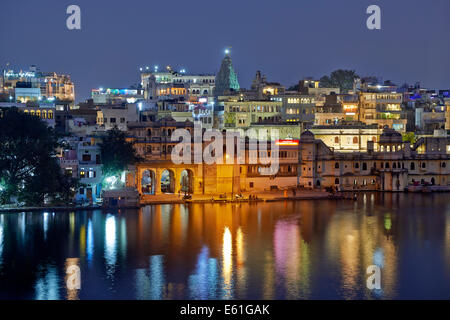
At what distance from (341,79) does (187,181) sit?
3422cm

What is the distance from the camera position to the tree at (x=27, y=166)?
33562mm

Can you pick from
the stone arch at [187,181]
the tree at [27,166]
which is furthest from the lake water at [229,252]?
the stone arch at [187,181]

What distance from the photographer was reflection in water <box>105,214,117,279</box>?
24433 millimetres

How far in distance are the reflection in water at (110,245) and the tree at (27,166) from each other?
3024 mm

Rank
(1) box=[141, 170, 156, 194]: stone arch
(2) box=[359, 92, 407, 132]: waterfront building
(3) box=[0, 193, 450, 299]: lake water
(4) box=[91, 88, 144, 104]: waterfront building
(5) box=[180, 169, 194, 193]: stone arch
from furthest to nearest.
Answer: (4) box=[91, 88, 144, 104]: waterfront building < (2) box=[359, 92, 407, 132]: waterfront building < (5) box=[180, 169, 194, 193]: stone arch < (1) box=[141, 170, 156, 194]: stone arch < (3) box=[0, 193, 450, 299]: lake water

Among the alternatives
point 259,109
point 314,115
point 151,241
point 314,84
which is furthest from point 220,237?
point 314,84

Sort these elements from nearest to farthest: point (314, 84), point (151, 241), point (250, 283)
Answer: point (250, 283) → point (151, 241) → point (314, 84)

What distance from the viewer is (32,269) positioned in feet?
79.0

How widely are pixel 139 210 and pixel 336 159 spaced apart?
13.3 metres

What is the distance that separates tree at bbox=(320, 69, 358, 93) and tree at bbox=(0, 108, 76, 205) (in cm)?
4033

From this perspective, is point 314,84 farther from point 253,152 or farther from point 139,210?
point 139,210

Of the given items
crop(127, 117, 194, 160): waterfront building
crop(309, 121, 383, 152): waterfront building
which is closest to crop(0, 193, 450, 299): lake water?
crop(127, 117, 194, 160): waterfront building

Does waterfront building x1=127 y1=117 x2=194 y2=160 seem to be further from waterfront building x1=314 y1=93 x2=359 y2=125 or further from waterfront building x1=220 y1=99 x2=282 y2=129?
waterfront building x1=314 y1=93 x2=359 y2=125
